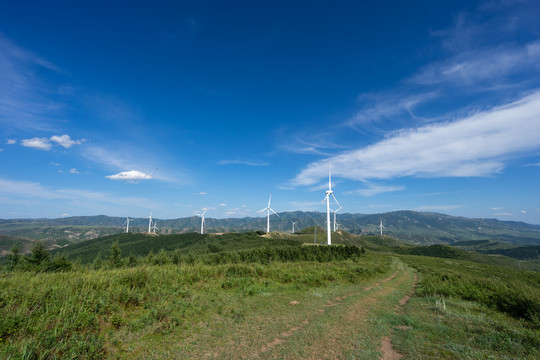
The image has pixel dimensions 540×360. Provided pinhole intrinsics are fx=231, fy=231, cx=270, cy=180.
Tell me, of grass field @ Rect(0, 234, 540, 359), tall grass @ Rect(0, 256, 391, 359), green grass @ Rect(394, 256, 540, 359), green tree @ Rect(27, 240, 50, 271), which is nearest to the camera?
tall grass @ Rect(0, 256, 391, 359)

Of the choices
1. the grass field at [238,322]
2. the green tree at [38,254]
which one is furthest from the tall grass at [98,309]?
the green tree at [38,254]

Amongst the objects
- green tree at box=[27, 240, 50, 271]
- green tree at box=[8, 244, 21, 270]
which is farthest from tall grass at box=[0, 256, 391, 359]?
green tree at box=[8, 244, 21, 270]

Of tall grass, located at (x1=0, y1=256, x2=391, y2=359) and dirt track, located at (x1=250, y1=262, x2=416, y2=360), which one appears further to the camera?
dirt track, located at (x1=250, y1=262, x2=416, y2=360)

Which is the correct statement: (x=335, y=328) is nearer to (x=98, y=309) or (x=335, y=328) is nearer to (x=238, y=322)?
(x=238, y=322)

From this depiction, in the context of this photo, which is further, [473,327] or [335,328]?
[335,328]

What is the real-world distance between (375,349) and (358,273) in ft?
66.6

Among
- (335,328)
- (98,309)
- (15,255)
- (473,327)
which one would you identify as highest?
(98,309)

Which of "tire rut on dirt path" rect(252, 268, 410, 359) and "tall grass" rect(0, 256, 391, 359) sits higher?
"tall grass" rect(0, 256, 391, 359)

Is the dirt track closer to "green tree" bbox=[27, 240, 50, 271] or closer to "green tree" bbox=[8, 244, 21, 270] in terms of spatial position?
"green tree" bbox=[27, 240, 50, 271]

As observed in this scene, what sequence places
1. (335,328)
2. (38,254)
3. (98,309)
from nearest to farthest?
(98,309) < (335,328) < (38,254)

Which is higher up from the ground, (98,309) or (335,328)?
(98,309)

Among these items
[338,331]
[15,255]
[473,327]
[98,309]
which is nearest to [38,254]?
[15,255]

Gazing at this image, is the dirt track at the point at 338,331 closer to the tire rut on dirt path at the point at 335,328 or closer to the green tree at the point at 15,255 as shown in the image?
the tire rut on dirt path at the point at 335,328

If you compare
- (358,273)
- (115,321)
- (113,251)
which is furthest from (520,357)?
(113,251)
